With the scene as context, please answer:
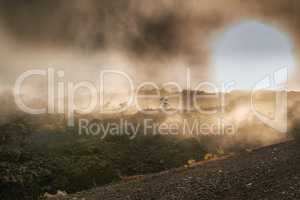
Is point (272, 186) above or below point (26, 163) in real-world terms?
above

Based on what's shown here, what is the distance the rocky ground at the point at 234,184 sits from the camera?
57.9 ft

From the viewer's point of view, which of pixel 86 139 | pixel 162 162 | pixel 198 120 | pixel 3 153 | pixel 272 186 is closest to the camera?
pixel 272 186

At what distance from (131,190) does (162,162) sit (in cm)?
7543

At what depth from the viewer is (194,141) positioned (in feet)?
353

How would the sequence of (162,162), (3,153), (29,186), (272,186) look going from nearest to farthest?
(272,186) → (29,186) → (3,153) → (162,162)

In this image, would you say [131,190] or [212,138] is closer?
[131,190]

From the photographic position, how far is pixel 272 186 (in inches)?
704

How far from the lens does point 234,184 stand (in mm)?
19172

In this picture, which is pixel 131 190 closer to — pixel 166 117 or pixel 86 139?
pixel 86 139

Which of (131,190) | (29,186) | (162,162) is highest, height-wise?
(131,190)

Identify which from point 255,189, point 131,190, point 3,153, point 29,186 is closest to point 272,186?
point 255,189

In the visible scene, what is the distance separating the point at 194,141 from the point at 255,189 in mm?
90031

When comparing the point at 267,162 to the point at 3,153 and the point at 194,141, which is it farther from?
the point at 194,141

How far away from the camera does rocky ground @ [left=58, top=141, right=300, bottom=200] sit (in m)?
17.6
